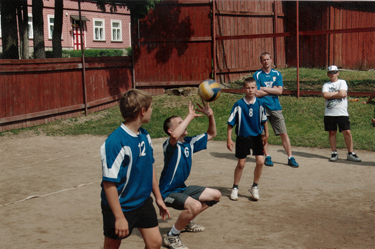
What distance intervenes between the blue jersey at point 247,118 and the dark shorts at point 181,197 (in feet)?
6.45

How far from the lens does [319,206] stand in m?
5.66

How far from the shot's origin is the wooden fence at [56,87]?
11.8 metres

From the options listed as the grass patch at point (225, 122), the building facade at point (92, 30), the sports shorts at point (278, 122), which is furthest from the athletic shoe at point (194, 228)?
the building facade at point (92, 30)

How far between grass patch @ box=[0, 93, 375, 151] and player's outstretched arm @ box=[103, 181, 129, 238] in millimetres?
7311

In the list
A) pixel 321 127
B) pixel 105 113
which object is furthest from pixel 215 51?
pixel 321 127

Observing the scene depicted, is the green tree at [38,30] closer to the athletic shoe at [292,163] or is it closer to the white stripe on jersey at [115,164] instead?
the athletic shoe at [292,163]

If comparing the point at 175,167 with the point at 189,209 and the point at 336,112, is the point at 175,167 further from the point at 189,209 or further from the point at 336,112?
the point at 336,112

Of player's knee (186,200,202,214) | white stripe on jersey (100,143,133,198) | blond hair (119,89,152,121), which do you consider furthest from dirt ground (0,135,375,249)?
blond hair (119,89,152,121)

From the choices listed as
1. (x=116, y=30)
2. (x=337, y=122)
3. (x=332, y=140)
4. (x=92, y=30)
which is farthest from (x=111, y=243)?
(x=92, y=30)

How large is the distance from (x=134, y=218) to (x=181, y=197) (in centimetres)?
103

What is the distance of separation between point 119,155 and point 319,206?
11.2 ft

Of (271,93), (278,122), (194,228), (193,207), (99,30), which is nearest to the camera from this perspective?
(193,207)

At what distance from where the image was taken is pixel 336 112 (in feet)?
Result: 27.7

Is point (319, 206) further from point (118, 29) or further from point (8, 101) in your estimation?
point (118, 29)
